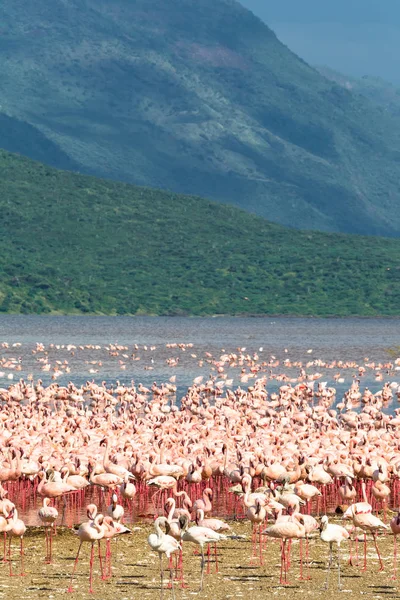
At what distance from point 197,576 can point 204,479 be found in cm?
785

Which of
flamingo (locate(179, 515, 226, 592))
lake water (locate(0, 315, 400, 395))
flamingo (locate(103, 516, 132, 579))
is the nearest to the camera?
flamingo (locate(179, 515, 226, 592))

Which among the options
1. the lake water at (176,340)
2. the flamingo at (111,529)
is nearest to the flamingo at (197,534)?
the flamingo at (111,529)

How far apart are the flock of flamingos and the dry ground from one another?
176mm

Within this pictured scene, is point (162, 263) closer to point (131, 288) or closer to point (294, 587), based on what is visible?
point (131, 288)

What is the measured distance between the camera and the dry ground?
705 inches

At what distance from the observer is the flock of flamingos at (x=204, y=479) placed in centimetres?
1926

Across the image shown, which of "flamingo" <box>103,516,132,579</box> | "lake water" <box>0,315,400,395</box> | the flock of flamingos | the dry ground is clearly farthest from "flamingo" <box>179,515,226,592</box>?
"lake water" <box>0,315,400,395</box>

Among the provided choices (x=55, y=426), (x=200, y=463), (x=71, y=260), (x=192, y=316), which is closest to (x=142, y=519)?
(x=200, y=463)

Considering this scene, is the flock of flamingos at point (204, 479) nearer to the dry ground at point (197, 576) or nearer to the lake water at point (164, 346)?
the dry ground at point (197, 576)

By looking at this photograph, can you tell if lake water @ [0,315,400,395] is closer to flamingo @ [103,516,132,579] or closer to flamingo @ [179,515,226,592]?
flamingo @ [103,516,132,579]

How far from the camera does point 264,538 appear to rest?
21.9m

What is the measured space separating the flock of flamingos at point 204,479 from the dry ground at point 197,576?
176 millimetres

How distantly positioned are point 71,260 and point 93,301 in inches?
572

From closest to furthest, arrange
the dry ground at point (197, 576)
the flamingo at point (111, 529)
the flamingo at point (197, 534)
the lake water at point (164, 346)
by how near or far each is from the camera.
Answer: the dry ground at point (197, 576) < the flamingo at point (197, 534) < the flamingo at point (111, 529) < the lake water at point (164, 346)
